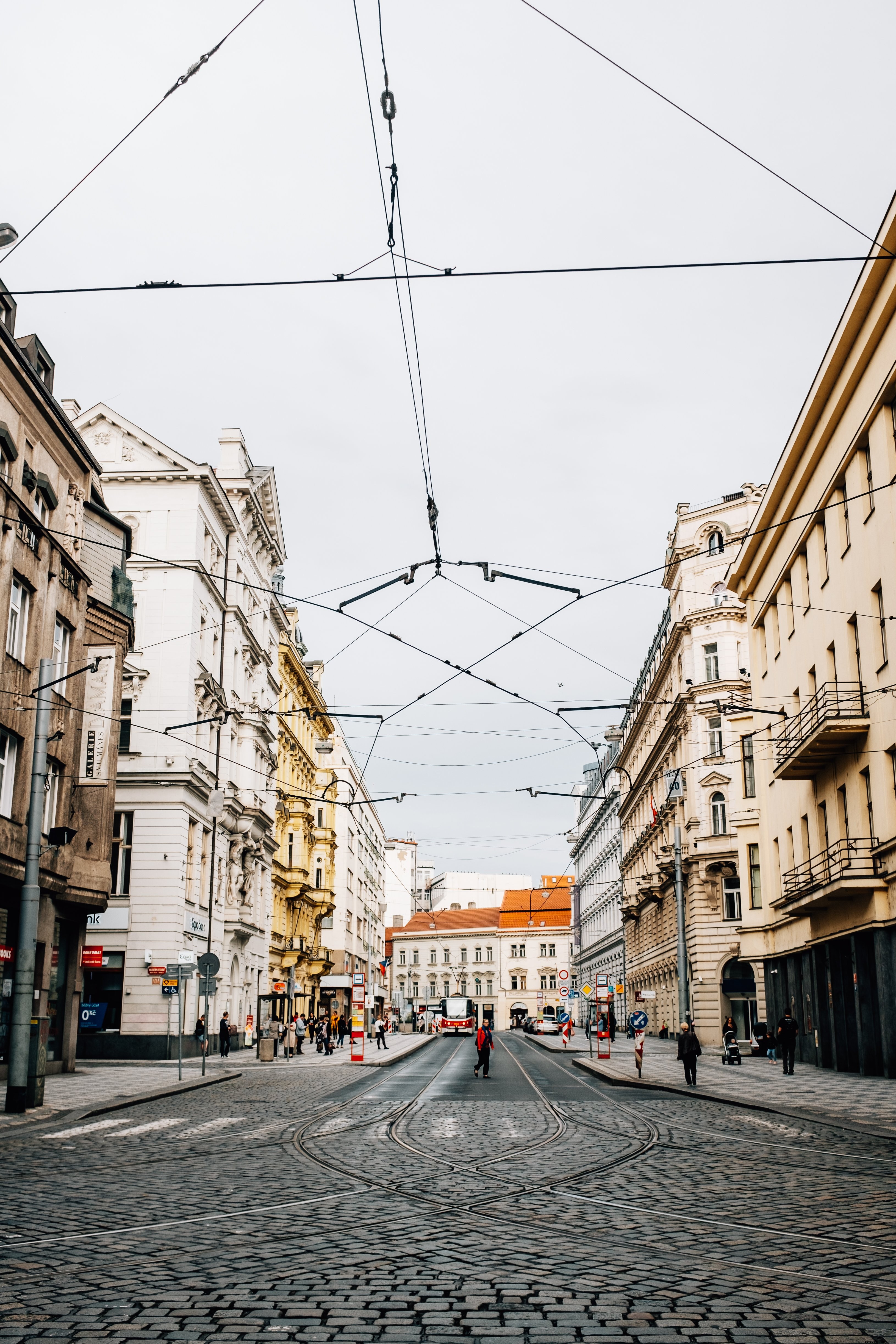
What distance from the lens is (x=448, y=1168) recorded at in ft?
42.0

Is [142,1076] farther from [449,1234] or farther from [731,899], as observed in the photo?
[731,899]

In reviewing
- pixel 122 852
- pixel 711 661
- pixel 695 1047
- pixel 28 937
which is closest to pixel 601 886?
pixel 711 661

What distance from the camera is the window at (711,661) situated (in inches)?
2117

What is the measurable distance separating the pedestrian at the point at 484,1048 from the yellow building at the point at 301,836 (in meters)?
25.7

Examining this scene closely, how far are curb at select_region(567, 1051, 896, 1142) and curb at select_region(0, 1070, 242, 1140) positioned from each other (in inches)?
387

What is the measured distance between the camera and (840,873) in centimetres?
2856

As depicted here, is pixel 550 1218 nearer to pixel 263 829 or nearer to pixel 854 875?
pixel 854 875

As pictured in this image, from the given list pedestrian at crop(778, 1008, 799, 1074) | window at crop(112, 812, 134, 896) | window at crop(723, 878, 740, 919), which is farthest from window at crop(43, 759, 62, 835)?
window at crop(723, 878, 740, 919)

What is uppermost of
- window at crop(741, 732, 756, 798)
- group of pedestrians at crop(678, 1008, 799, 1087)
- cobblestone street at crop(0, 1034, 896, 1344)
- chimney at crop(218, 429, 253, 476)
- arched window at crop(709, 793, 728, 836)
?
chimney at crop(218, 429, 253, 476)

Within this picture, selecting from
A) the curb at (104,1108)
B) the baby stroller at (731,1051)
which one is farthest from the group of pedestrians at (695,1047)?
the curb at (104,1108)

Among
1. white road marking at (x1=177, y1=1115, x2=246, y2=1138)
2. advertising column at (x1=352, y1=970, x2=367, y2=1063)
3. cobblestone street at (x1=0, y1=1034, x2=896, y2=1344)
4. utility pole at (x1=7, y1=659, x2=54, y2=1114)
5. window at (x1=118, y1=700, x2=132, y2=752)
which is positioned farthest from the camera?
advertising column at (x1=352, y1=970, x2=367, y2=1063)

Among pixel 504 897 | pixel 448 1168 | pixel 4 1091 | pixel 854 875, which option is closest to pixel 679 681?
pixel 854 875

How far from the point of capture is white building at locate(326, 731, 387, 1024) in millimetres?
90188

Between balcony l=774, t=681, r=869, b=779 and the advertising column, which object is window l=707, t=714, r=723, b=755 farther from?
balcony l=774, t=681, r=869, b=779
